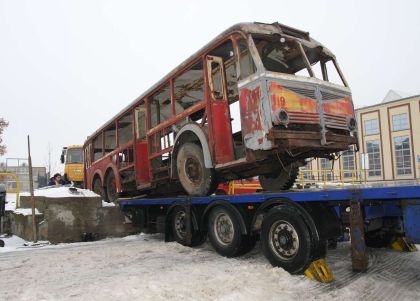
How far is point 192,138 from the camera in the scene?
7312 millimetres

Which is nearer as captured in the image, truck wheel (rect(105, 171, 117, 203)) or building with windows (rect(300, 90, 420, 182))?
truck wheel (rect(105, 171, 117, 203))

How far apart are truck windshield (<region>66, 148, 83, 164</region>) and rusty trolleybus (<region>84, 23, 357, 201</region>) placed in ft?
37.4

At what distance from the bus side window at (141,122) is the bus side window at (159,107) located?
0.36 m

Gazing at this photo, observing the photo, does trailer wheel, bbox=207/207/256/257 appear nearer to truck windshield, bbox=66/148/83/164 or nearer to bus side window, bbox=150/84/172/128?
bus side window, bbox=150/84/172/128

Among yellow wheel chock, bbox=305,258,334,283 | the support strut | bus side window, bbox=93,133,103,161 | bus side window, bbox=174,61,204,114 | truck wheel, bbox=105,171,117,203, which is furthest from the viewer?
bus side window, bbox=93,133,103,161

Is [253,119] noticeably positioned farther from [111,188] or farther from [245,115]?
[111,188]

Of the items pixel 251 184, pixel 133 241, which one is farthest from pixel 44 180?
pixel 133 241

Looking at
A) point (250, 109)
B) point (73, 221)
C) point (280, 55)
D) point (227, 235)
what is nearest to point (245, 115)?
point (250, 109)

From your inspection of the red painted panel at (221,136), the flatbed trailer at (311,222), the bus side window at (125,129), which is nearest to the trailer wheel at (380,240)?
the flatbed trailer at (311,222)

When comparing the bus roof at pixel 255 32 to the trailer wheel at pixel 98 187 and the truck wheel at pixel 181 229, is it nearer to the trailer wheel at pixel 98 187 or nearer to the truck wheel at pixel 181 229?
the truck wheel at pixel 181 229

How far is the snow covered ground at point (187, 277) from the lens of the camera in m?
4.41

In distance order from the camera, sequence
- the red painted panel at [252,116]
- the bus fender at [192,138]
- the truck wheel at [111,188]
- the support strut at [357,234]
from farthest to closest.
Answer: the truck wheel at [111,188] → the bus fender at [192,138] → the red painted panel at [252,116] → the support strut at [357,234]

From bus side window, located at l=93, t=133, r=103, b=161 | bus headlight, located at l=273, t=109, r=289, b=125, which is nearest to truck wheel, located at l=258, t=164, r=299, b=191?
bus headlight, located at l=273, t=109, r=289, b=125

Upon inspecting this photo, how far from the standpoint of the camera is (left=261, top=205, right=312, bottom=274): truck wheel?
4.86m
